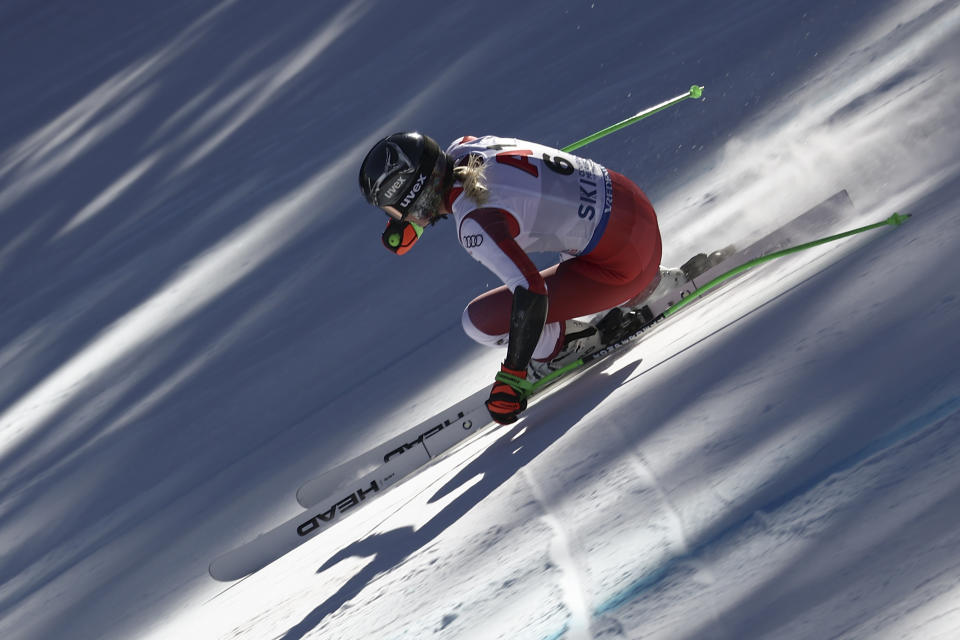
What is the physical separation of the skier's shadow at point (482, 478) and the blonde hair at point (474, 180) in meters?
0.75

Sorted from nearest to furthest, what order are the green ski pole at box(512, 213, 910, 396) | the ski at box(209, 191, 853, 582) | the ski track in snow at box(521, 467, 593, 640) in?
1. the ski track in snow at box(521, 467, 593, 640)
2. the green ski pole at box(512, 213, 910, 396)
3. the ski at box(209, 191, 853, 582)

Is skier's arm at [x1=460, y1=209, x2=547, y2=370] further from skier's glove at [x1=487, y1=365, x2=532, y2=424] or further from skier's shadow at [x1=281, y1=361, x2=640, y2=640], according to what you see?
skier's shadow at [x1=281, y1=361, x2=640, y2=640]

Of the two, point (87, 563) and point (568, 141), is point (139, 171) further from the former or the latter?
point (87, 563)

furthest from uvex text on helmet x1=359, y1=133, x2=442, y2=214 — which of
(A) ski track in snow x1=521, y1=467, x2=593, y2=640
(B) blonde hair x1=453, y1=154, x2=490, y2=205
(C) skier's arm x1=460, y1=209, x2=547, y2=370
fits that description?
(A) ski track in snow x1=521, y1=467, x2=593, y2=640

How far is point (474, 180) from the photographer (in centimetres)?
316

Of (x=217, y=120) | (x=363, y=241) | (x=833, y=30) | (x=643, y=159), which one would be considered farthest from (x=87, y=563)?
(x=217, y=120)

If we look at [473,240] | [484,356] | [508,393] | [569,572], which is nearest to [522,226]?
[473,240]

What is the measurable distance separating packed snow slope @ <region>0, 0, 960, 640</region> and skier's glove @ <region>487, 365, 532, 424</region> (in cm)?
10

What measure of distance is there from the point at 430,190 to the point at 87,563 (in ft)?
7.68

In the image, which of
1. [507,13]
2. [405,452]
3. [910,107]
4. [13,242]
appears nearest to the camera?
[405,452]

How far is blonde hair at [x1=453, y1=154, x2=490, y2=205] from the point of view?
3137 mm

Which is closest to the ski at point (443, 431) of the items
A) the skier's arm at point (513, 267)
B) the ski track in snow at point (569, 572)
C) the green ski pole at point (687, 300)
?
the green ski pole at point (687, 300)

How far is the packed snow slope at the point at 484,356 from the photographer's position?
173cm

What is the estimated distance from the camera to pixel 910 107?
407cm
